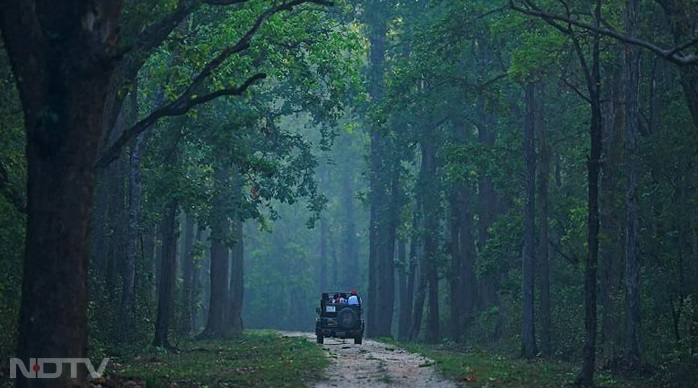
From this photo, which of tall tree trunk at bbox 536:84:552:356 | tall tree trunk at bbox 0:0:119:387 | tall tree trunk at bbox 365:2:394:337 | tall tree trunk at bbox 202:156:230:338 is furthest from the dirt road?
tall tree trunk at bbox 365:2:394:337

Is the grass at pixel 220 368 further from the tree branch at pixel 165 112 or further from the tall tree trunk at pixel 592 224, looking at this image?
the tall tree trunk at pixel 592 224

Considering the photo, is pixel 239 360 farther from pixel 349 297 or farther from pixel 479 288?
pixel 479 288

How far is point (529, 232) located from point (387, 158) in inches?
955

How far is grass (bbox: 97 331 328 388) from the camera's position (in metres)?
18.4

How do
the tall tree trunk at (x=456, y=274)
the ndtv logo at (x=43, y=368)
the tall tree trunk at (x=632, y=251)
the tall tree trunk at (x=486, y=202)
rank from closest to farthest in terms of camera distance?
the ndtv logo at (x=43, y=368), the tall tree trunk at (x=632, y=251), the tall tree trunk at (x=486, y=202), the tall tree trunk at (x=456, y=274)

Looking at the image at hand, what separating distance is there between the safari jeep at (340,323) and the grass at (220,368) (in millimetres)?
6867

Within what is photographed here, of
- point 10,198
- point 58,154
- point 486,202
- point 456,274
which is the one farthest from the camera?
point 456,274

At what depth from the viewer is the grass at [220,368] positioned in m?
18.4

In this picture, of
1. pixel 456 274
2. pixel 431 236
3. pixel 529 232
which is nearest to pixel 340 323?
pixel 529 232

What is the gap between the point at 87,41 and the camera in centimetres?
1191

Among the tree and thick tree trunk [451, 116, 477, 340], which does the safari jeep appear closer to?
thick tree trunk [451, 116, 477, 340]

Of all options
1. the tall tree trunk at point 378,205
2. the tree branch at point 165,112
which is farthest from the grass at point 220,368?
the tall tree trunk at point 378,205

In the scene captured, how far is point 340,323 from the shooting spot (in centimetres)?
3809

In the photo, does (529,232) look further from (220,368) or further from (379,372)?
(220,368)
